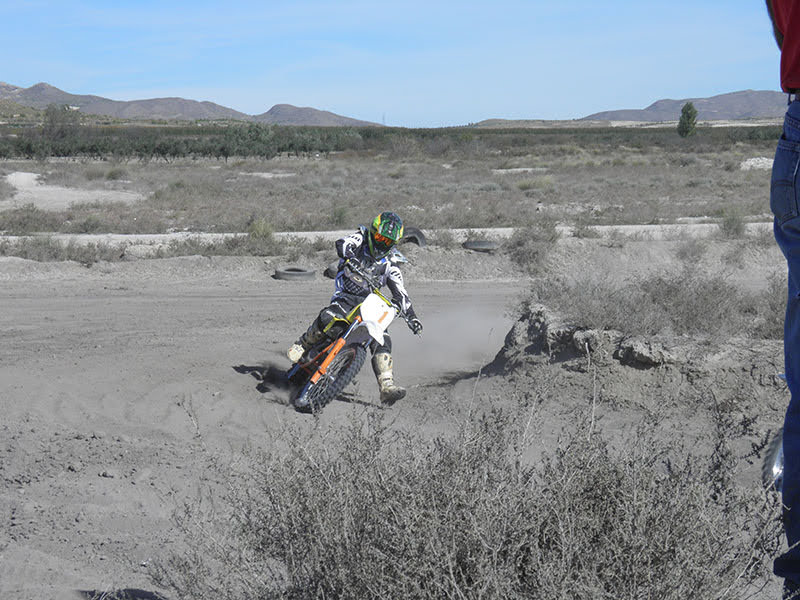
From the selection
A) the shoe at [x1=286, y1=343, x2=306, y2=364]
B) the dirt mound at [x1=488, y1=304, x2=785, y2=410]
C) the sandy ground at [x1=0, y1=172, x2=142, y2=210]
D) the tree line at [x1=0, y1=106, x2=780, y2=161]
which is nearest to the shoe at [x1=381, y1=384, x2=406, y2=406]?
the shoe at [x1=286, y1=343, x2=306, y2=364]

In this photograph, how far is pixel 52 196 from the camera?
113 ft

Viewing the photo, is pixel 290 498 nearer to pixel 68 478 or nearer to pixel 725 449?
pixel 725 449

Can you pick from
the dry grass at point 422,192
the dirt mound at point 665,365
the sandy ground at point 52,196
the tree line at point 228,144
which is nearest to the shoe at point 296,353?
the dirt mound at point 665,365

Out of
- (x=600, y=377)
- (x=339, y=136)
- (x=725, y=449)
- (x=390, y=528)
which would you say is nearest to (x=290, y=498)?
(x=390, y=528)

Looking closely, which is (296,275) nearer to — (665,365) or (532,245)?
(532,245)

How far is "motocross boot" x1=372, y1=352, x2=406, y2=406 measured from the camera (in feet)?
25.0

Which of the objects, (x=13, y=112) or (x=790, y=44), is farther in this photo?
(x=13, y=112)

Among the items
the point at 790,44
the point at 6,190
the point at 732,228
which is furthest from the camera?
the point at 6,190

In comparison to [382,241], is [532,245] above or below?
below

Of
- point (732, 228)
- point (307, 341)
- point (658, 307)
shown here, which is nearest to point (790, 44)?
point (307, 341)

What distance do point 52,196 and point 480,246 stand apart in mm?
23678

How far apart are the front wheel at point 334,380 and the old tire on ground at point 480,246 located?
10405mm

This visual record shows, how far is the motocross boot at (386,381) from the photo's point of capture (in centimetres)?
762

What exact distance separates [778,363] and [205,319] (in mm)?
7726
